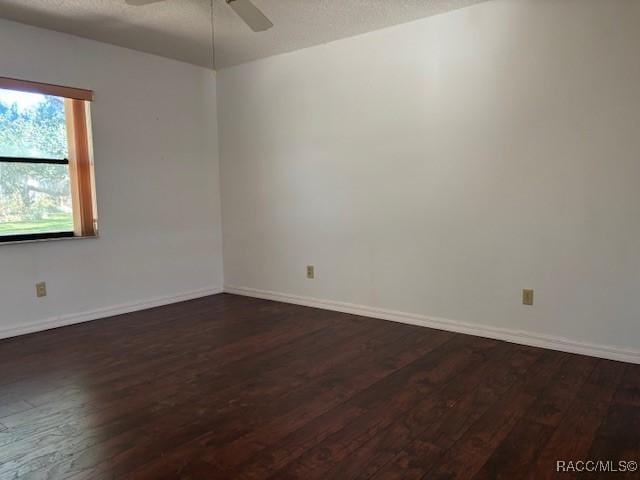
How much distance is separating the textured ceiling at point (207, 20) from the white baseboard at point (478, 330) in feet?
7.37

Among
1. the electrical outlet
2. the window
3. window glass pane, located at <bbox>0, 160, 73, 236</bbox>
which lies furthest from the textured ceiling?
the electrical outlet

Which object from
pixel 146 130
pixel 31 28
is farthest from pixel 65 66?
pixel 146 130

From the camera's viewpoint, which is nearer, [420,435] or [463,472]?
[463,472]

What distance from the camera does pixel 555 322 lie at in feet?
9.61

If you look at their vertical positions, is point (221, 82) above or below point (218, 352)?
above

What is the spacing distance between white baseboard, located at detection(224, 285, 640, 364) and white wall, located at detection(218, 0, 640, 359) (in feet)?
0.07

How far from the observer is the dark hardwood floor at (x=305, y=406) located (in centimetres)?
175

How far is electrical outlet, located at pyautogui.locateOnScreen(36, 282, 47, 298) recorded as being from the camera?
3.47 m

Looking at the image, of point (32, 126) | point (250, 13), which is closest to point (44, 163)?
point (32, 126)

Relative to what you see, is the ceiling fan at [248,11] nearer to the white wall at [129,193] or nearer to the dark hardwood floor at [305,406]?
the white wall at [129,193]

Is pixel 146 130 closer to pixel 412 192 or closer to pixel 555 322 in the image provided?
pixel 412 192

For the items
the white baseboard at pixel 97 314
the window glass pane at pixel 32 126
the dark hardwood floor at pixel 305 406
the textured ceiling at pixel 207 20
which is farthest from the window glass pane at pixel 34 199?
the textured ceiling at pixel 207 20

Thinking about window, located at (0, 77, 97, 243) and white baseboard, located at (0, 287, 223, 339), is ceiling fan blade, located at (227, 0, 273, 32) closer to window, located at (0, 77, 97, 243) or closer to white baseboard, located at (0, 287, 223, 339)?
window, located at (0, 77, 97, 243)

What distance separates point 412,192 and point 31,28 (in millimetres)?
3107
